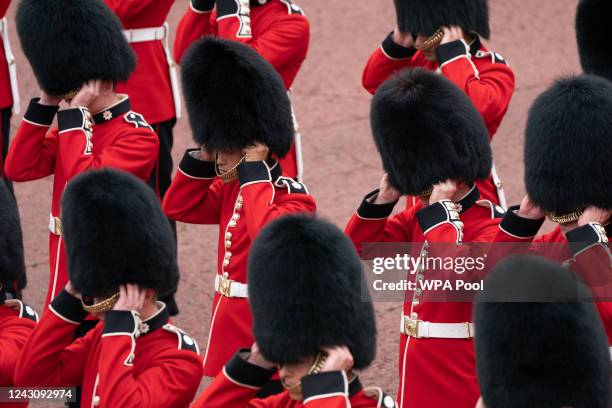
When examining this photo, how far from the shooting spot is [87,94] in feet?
13.9

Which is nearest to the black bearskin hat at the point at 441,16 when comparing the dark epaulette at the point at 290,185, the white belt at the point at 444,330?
the dark epaulette at the point at 290,185

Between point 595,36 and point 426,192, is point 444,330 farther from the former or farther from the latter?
point 595,36

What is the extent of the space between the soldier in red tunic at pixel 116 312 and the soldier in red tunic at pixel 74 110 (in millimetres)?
566

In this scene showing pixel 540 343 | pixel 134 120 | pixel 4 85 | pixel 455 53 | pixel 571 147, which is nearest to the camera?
pixel 540 343

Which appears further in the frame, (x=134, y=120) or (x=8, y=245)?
(x=134, y=120)

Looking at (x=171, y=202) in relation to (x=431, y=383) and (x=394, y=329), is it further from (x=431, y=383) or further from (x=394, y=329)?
(x=394, y=329)

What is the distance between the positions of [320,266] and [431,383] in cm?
79

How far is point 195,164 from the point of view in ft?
13.4

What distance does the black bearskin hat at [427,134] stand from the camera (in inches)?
153

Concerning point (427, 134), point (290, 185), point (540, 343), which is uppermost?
point (540, 343)

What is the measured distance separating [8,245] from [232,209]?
24.8 inches

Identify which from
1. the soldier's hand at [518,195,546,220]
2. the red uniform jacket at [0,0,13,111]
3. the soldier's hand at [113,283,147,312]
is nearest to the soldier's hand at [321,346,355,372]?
the soldier's hand at [113,283,147,312]

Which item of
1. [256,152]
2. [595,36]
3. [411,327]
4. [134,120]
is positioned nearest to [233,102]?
[256,152]

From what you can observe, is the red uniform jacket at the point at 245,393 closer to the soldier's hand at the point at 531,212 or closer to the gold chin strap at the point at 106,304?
the gold chin strap at the point at 106,304
